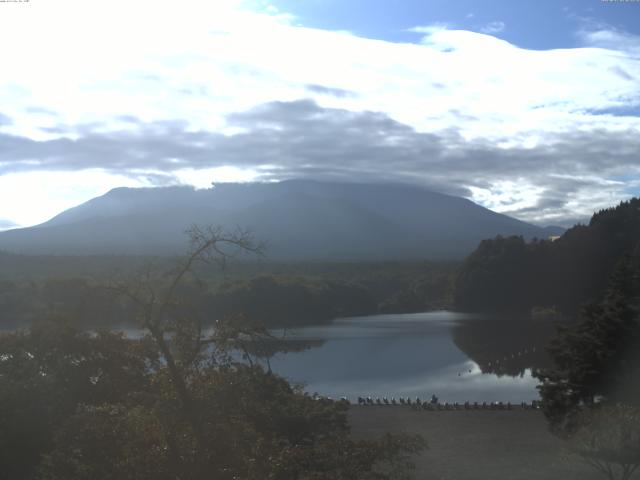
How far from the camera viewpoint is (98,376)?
1005 cm

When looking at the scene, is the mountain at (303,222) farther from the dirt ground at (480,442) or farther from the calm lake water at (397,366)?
the dirt ground at (480,442)

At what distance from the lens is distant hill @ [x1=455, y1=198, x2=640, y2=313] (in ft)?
177

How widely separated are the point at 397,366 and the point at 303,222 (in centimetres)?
11144

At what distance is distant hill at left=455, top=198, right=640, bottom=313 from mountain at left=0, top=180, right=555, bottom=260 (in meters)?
43.5

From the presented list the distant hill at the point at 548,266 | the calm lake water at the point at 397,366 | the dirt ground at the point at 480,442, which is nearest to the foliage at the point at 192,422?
the dirt ground at the point at 480,442

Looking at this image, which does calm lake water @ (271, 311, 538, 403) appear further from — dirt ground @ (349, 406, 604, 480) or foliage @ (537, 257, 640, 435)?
foliage @ (537, 257, 640, 435)

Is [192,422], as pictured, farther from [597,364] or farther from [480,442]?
[480,442]

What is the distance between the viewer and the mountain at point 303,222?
104 meters

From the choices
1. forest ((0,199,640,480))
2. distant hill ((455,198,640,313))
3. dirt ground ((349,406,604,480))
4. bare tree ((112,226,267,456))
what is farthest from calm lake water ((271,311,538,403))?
distant hill ((455,198,640,313))

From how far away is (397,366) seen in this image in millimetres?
29781

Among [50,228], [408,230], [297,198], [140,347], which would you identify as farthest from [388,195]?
[140,347]

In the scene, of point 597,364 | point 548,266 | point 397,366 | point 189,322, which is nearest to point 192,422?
point 189,322

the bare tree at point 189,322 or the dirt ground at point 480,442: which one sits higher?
the bare tree at point 189,322

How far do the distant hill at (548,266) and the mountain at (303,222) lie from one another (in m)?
43.5
